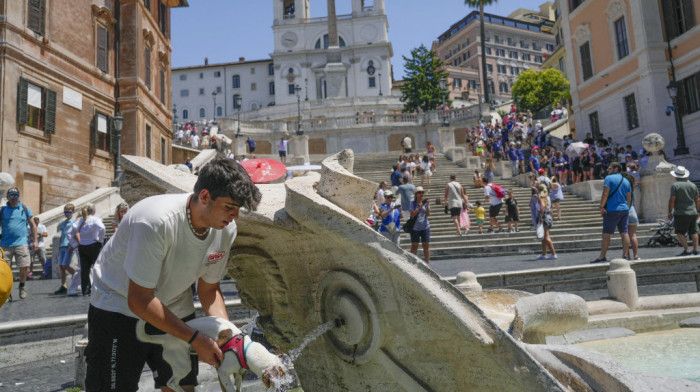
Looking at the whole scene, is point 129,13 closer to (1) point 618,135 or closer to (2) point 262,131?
(2) point 262,131

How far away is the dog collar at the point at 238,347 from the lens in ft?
6.84

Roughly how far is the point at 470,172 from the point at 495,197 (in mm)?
9620

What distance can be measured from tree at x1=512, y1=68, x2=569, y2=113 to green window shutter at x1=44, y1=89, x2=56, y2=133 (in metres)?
49.1

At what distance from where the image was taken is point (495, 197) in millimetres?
14914

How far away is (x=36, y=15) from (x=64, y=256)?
13.5 metres

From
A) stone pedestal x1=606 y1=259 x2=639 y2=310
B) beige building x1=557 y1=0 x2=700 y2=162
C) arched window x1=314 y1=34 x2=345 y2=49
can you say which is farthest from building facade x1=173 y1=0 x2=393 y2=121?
stone pedestal x1=606 y1=259 x2=639 y2=310

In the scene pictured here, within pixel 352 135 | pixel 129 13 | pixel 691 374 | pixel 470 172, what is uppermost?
pixel 129 13

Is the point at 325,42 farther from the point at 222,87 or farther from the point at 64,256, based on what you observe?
the point at 64,256

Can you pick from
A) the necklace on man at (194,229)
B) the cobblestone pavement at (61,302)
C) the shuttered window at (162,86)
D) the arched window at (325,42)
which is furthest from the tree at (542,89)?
the necklace on man at (194,229)

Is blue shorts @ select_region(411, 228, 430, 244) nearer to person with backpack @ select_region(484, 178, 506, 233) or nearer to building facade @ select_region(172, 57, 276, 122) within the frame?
person with backpack @ select_region(484, 178, 506, 233)

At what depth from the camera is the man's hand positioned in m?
2.10

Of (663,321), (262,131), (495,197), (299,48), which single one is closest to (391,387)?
(663,321)

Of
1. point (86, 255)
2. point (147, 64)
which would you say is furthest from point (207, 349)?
point (147, 64)

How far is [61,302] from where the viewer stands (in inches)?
338
